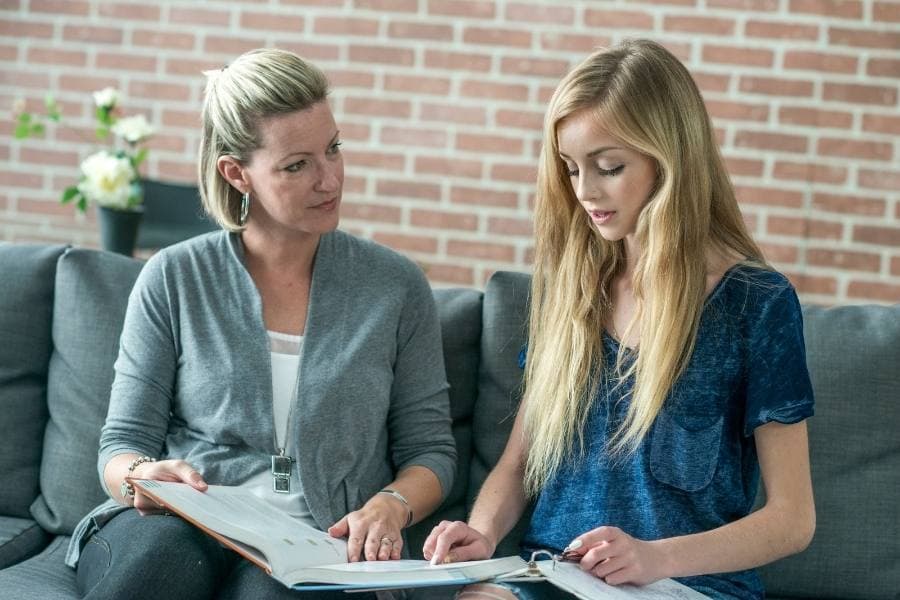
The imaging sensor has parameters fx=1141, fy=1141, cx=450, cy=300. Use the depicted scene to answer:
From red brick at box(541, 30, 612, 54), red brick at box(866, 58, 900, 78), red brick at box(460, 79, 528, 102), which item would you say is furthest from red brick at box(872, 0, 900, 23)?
red brick at box(460, 79, 528, 102)

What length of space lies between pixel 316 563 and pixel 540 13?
211 centimetres

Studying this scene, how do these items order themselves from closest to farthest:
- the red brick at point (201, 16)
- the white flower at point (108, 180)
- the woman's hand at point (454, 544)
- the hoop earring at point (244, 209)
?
the woman's hand at point (454, 544) < the hoop earring at point (244, 209) < the white flower at point (108, 180) < the red brick at point (201, 16)

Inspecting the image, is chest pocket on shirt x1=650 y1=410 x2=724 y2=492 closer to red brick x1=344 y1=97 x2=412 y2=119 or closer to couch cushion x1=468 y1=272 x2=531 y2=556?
couch cushion x1=468 y1=272 x2=531 y2=556

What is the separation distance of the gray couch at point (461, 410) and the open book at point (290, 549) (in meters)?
0.34

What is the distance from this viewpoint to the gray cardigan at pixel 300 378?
1.86 metres

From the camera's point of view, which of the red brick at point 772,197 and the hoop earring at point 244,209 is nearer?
the hoop earring at point 244,209

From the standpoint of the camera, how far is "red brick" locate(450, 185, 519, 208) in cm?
329

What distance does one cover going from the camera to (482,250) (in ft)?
10.9

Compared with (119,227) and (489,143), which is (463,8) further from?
(119,227)

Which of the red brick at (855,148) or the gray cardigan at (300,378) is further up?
the red brick at (855,148)

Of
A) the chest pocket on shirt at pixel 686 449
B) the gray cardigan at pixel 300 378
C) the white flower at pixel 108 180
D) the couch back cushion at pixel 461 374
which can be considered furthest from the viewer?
the white flower at pixel 108 180

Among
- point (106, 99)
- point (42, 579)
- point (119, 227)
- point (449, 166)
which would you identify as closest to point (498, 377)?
point (42, 579)

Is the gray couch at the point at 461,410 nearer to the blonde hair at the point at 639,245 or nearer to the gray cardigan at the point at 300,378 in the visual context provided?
the gray cardigan at the point at 300,378

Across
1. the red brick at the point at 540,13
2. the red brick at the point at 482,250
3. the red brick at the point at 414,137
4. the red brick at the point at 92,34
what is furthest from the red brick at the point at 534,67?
the red brick at the point at 92,34
